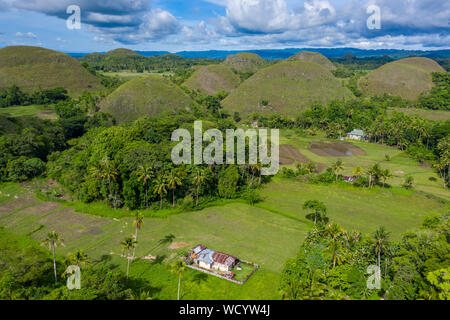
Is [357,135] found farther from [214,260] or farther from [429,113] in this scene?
[214,260]

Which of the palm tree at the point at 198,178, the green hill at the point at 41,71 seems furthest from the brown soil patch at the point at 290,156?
the green hill at the point at 41,71

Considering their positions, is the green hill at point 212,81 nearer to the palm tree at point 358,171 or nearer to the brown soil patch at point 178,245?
the palm tree at point 358,171

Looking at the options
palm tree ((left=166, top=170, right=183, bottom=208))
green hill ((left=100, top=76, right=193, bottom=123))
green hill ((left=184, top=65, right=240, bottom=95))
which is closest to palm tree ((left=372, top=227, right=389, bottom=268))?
palm tree ((left=166, top=170, right=183, bottom=208))

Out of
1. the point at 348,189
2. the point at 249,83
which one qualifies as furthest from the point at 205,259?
the point at 249,83

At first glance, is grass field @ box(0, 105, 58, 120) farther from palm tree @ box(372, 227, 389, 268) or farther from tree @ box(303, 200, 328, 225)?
palm tree @ box(372, 227, 389, 268)

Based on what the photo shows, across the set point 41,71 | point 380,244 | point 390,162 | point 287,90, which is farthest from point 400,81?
point 41,71

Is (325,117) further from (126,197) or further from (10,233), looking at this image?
(10,233)

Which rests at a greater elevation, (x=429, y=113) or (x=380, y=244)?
(x=429, y=113)
